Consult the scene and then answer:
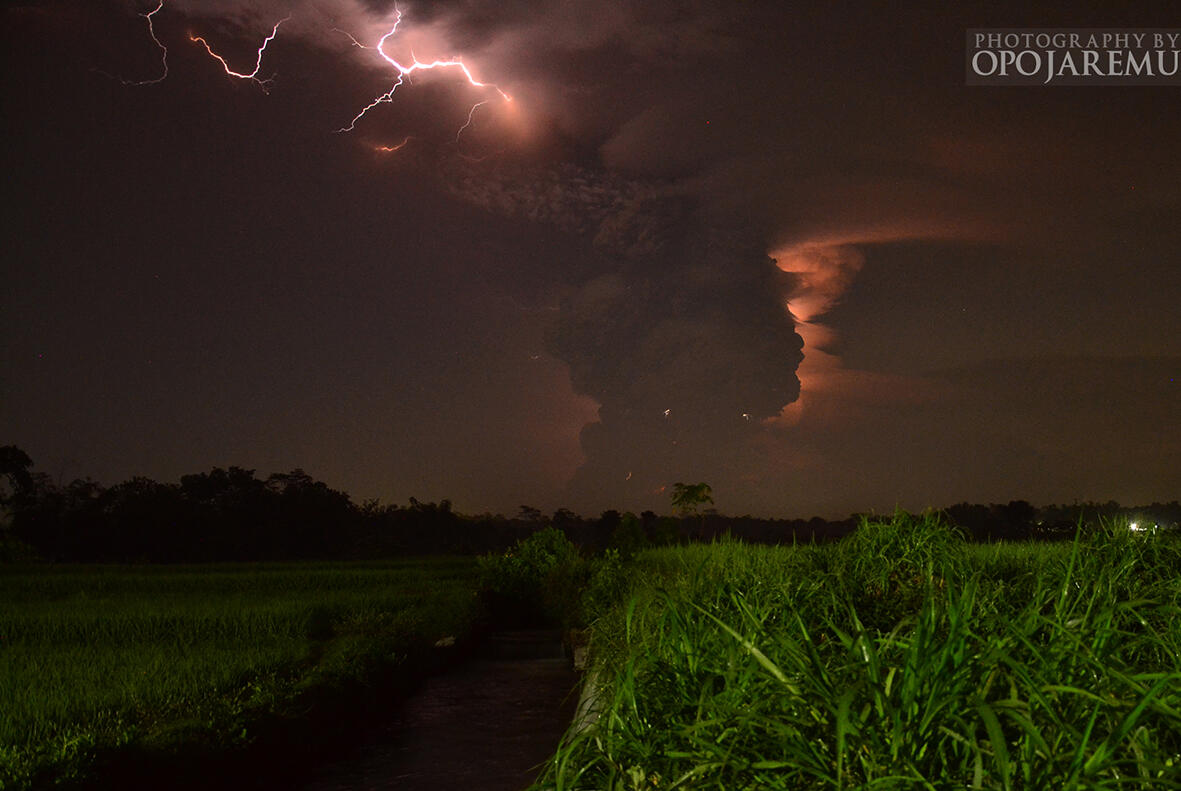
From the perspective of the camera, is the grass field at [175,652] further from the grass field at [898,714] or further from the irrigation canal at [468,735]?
the grass field at [898,714]

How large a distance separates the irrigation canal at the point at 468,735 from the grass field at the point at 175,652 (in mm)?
944

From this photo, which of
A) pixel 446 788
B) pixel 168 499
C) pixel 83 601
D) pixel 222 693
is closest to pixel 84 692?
pixel 222 693

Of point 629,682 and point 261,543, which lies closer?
point 629,682

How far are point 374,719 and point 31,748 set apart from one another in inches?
259

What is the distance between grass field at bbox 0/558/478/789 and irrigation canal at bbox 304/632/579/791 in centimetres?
94

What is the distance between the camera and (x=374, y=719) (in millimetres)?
13859

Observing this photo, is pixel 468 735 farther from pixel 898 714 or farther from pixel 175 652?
pixel 898 714

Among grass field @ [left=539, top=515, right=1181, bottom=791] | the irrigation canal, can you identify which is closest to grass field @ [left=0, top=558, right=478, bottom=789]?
the irrigation canal

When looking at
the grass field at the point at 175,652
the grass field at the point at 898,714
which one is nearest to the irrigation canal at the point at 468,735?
the grass field at the point at 175,652

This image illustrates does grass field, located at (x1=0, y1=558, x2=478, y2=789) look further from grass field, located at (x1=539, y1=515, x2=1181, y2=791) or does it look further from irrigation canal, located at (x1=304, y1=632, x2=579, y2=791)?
grass field, located at (x1=539, y1=515, x2=1181, y2=791)

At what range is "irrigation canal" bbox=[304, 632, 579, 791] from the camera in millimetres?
10672

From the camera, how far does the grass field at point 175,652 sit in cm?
883

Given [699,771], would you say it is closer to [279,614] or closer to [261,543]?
[279,614]

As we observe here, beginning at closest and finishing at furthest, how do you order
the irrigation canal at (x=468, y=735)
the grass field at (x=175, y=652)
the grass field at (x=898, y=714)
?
the grass field at (x=898, y=714), the grass field at (x=175, y=652), the irrigation canal at (x=468, y=735)
